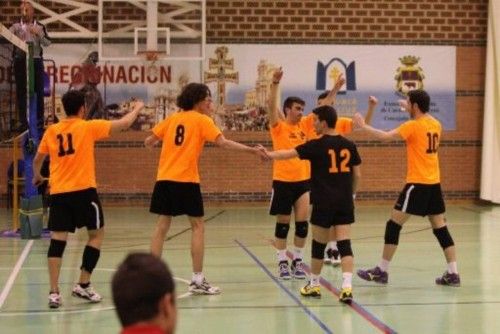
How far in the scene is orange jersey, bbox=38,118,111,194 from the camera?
701cm

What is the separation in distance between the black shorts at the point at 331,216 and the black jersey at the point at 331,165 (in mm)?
47

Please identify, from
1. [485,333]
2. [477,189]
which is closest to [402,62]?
[477,189]

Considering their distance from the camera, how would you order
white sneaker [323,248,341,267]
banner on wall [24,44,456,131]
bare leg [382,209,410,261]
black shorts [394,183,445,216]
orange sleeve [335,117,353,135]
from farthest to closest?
banner on wall [24,44,456,131] < white sneaker [323,248,341,267] < orange sleeve [335,117,353,135] < bare leg [382,209,410,261] < black shorts [394,183,445,216]

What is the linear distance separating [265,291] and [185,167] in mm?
1537

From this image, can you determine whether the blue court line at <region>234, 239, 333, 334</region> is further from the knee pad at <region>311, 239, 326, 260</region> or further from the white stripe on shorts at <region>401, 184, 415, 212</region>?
the white stripe on shorts at <region>401, 184, 415, 212</region>

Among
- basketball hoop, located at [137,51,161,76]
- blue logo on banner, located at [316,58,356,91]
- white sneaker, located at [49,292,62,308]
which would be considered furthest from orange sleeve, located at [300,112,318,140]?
blue logo on banner, located at [316,58,356,91]

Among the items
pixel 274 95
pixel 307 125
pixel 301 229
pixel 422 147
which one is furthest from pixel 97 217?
pixel 422 147

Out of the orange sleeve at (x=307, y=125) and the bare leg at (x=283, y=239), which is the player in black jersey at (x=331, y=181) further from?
the orange sleeve at (x=307, y=125)

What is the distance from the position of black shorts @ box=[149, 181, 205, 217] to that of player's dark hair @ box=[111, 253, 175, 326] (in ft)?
16.5

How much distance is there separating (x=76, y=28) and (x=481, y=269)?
35.5 feet

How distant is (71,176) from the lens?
23.0ft

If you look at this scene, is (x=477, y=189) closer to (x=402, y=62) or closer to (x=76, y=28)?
(x=402, y=62)

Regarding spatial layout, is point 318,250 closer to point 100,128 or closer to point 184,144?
point 184,144

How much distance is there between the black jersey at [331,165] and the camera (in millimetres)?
7113
